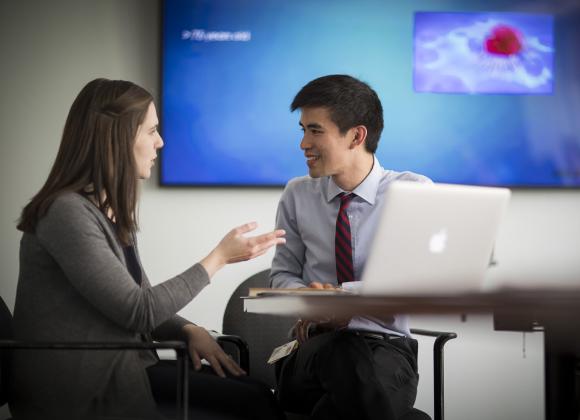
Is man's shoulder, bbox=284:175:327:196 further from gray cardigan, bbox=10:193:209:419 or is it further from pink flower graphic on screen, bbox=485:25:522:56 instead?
pink flower graphic on screen, bbox=485:25:522:56

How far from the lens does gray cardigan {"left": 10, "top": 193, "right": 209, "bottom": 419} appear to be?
1.90 meters

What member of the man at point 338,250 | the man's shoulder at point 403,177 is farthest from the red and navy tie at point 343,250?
the man's shoulder at point 403,177

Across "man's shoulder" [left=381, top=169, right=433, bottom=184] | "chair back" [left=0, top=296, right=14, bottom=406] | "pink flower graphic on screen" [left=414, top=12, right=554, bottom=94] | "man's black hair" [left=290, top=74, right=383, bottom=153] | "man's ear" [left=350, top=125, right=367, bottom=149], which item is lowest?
"chair back" [left=0, top=296, right=14, bottom=406]

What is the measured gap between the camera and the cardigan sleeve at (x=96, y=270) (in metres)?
1.88

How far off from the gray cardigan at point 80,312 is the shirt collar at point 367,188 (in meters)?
0.84

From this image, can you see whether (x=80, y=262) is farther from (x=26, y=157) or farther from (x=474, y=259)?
(x=26, y=157)

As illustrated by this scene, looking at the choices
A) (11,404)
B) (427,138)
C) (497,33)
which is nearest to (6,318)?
(11,404)

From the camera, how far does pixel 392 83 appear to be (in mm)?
3539

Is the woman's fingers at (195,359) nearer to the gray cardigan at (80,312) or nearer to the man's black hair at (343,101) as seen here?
the gray cardigan at (80,312)

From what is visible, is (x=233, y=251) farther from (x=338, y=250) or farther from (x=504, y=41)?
(x=504, y=41)

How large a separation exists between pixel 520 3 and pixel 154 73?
1668 mm

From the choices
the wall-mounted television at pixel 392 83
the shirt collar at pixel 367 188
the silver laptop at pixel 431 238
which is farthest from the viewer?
the wall-mounted television at pixel 392 83

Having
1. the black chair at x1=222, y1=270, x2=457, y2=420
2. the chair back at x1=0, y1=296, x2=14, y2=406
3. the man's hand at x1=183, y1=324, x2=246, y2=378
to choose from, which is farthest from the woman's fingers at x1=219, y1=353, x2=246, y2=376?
the black chair at x1=222, y1=270, x2=457, y2=420

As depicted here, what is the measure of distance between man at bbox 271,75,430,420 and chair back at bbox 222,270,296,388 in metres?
0.41
